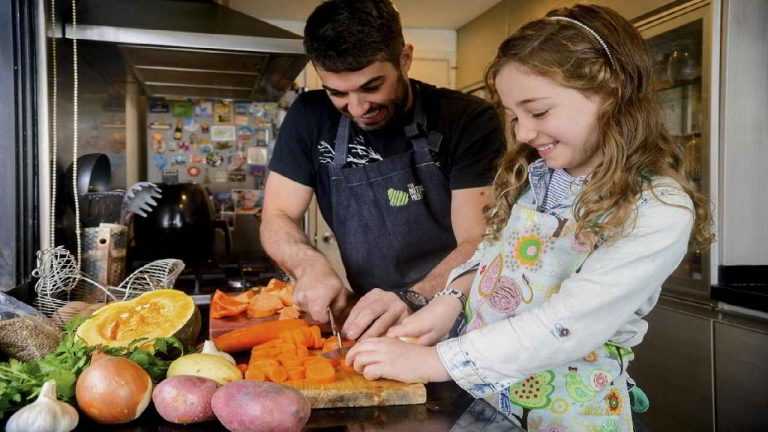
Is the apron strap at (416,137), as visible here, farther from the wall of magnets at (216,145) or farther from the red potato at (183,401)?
the wall of magnets at (216,145)

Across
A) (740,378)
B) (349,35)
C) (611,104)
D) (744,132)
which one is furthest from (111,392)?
(744,132)

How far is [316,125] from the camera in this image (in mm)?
1786

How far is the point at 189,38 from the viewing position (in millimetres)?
2154

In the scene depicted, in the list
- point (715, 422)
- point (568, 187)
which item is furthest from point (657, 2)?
point (568, 187)

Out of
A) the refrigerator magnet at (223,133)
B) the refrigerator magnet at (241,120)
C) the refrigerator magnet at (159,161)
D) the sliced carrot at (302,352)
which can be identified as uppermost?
the refrigerator magnet at (241,120)

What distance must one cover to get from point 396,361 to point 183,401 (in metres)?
0.30

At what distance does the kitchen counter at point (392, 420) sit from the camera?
30.7 inches

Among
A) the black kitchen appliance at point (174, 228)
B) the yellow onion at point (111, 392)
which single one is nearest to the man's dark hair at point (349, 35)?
the yellow onion at point (111, 392)

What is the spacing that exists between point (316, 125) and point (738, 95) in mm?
→ 1544

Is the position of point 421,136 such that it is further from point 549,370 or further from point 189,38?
point 189,38

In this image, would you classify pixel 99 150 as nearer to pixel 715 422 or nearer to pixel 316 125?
pixel 316 125

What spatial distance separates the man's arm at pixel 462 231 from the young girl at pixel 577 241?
0.38 metres

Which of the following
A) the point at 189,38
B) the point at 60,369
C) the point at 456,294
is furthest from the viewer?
the point at 189,38

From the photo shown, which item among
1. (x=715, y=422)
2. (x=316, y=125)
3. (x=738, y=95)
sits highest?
(x=738, y=95)
